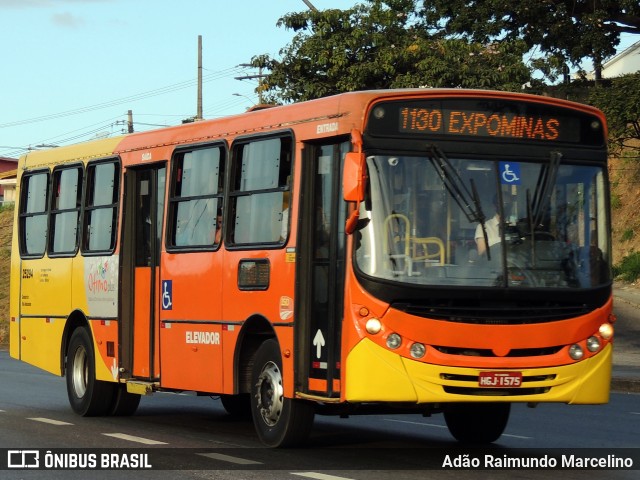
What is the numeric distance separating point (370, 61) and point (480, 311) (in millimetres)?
21794

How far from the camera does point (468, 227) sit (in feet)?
38.2

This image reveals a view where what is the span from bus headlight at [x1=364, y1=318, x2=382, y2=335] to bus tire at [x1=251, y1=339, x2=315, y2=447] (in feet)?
4.71

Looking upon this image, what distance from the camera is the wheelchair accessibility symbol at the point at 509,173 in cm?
1188

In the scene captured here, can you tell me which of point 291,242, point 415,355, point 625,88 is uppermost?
point 625,88

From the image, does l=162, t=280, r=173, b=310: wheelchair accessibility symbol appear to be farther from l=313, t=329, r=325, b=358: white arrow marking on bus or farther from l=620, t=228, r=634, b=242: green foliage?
l=620, t=228, r=634, b=242: green foliage

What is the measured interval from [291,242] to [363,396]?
185 centimetres

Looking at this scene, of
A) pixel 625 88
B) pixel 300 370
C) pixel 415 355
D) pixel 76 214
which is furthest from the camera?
pixel 625 88

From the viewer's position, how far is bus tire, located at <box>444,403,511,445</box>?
1353cm

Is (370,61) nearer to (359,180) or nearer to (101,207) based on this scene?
(101,207)

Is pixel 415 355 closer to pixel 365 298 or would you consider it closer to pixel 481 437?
pixel 365 298

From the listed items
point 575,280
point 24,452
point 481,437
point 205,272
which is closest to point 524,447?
point 481,437

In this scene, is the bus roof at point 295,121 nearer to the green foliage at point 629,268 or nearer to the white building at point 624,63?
the green foliage at point 629,268

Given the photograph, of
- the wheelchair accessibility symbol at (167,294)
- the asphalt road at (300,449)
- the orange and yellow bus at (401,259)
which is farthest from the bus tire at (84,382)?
the orange and yellow bus at (401,259)

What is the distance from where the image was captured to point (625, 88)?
30.4 m
